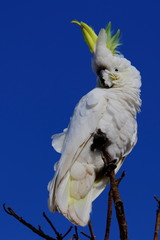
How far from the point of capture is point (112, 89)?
3842 millimetres

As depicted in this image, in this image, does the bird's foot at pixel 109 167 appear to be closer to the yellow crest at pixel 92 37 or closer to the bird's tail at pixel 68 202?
the bird's tail at pixel 68 202

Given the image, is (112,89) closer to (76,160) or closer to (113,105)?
(113,105)

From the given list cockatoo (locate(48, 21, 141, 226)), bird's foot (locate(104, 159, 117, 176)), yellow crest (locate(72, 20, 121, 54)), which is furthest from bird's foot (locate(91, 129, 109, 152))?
yellow crest (locate(72, 20, 121, 54))

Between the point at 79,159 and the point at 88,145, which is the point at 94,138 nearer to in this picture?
the point at 88,145

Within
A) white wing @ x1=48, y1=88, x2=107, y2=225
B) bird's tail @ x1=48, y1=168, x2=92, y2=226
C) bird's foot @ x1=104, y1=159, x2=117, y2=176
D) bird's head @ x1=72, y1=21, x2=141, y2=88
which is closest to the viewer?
bird's foot @ x1=104, y1=159, x2=117, y2=176

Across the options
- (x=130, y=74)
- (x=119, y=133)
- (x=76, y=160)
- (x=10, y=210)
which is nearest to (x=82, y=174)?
(x=76, y=160)

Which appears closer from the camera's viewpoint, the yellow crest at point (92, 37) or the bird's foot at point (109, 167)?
the bird's foot at point (109, 167)

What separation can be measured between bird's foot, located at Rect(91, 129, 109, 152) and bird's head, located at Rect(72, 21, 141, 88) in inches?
22.0

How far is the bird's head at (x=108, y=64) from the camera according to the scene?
12.9ft

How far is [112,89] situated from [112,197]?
1595 millimetres

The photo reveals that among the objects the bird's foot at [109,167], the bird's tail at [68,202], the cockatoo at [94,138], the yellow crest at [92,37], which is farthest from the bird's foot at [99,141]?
the yellow crest at [92,37]

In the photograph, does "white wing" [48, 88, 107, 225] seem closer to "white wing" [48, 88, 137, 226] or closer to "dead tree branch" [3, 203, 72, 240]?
"white wing" [48, 88, 137, 226]

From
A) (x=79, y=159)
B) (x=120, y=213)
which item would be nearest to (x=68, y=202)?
(x=79, y=159)

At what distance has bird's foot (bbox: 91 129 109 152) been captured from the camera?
3.60 meters
